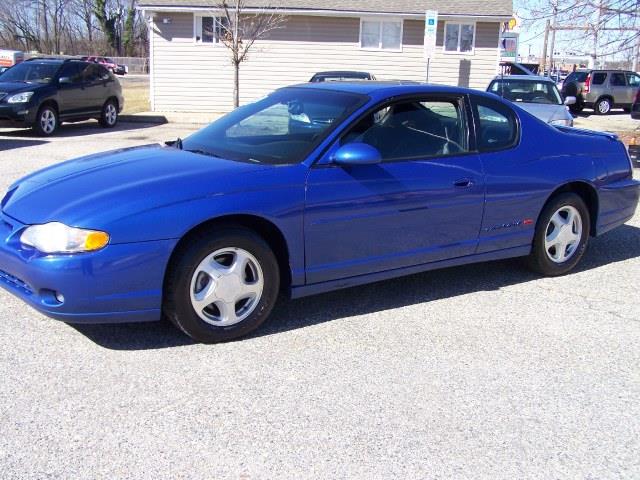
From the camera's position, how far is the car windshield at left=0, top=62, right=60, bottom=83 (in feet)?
49.8

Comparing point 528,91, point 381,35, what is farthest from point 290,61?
point 528,91

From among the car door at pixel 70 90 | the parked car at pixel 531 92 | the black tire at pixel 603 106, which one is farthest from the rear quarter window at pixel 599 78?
Answer: the car door at pixel 70 90

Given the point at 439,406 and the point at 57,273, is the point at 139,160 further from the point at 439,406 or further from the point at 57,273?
the point at 439,406

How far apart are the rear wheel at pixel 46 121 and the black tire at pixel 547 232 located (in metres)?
12.1

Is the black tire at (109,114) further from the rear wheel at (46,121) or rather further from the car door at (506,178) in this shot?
the car door at (506,178)

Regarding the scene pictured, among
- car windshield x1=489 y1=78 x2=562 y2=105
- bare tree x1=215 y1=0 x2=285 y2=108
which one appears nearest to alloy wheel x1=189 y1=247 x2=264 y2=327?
car windshield x1=489 y1=78 x2=562 y2=105

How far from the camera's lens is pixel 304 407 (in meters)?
3.39

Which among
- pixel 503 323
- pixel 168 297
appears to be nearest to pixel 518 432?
pixel 503 323

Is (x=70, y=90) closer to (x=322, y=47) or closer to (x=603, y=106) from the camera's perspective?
(x=322, y=47)

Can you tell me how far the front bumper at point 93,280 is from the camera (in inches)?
141

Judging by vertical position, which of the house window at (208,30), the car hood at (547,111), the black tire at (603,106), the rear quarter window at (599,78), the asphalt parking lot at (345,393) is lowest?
the asphalt parking lot at (345,393)

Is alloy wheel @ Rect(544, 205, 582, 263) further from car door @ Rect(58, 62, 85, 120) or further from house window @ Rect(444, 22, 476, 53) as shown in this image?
house window @ Rect(444, 22, 476, 53)

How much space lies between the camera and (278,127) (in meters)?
4.91

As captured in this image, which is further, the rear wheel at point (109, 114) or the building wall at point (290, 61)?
the building wall at point (290, 61)
